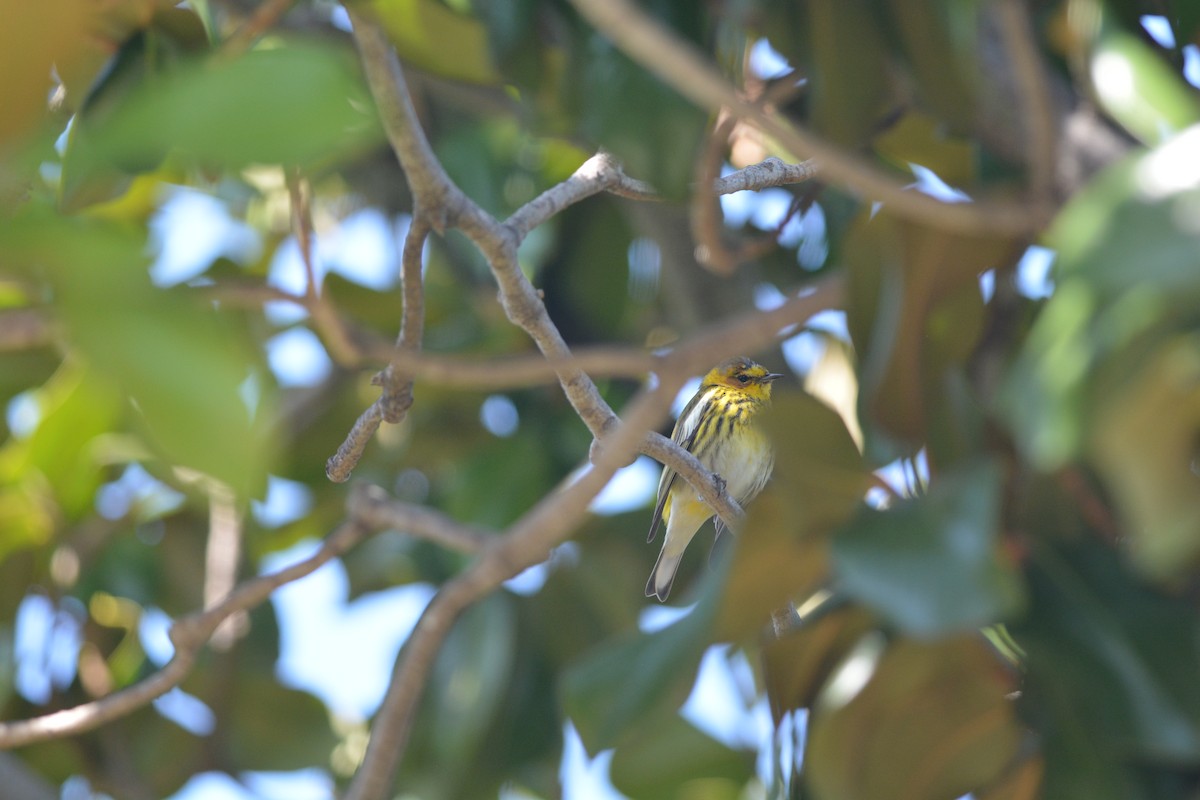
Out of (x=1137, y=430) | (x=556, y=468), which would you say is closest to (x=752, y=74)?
(x=556, y=468)

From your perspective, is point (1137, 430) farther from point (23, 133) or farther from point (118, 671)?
point (118, 671)

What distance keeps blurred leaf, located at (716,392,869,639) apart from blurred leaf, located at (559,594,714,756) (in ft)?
0.16

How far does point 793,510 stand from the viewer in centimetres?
162

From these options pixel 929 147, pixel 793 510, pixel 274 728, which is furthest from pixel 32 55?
pixel 274 728

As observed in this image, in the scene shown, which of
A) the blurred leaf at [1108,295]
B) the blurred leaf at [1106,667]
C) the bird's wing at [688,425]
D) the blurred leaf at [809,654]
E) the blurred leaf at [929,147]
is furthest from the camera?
the bird's wing at [688,425]

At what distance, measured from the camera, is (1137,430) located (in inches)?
37.1

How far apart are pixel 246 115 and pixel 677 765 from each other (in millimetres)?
2427

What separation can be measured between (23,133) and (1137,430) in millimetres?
802

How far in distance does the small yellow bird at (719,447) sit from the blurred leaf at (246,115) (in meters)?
3.27

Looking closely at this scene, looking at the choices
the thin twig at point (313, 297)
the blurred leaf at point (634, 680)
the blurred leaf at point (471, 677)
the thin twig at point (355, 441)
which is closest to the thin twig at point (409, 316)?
the thin twig at point (355, 441)

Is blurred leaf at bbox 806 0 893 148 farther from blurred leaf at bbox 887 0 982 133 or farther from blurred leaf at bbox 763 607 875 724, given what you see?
blurred leaf at bbox 763 607 875 724

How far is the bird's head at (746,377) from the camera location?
4.39 m

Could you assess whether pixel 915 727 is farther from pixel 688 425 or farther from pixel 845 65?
pixel 688 425

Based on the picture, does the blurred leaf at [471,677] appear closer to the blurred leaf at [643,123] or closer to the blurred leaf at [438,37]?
the blurred leaf at [438,37]
